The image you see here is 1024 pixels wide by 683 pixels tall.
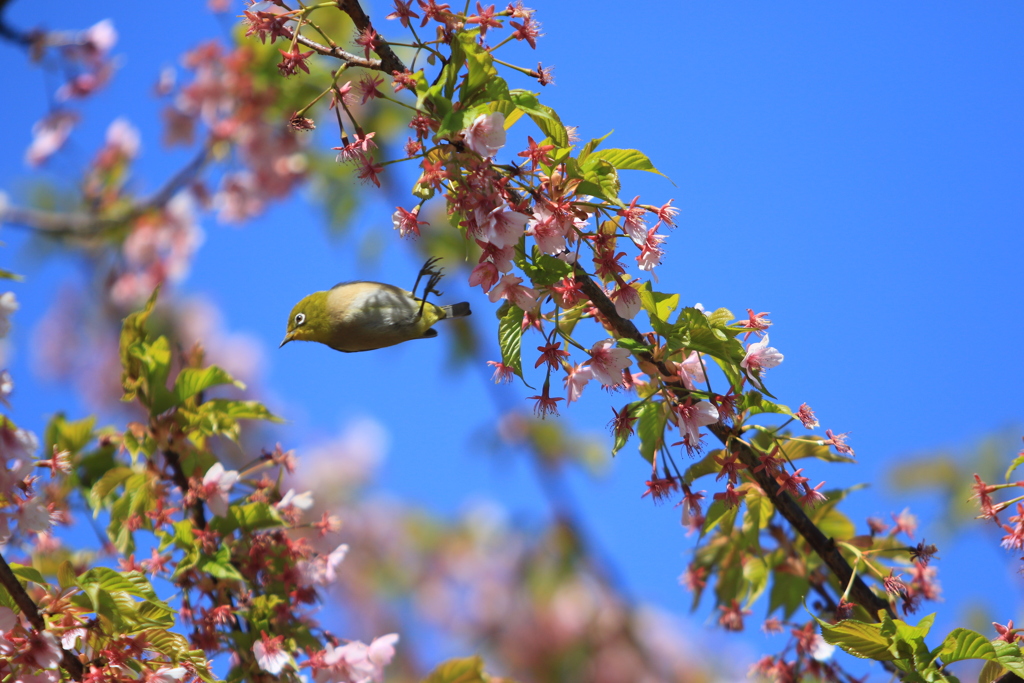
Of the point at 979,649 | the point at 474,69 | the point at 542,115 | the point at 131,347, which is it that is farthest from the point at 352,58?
the point at 979,649

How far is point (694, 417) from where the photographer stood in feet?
4.54

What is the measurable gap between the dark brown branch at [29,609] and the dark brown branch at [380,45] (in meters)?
1.11

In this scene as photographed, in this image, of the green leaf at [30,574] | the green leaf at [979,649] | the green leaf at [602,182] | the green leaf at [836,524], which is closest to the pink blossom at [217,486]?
the green leaf at [30,574]

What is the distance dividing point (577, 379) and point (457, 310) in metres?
0.89

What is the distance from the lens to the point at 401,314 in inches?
82.0

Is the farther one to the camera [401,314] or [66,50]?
[66,50]

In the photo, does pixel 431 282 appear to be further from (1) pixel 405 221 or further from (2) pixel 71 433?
(2) pixel 71 433

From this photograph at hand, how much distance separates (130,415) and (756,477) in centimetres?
533

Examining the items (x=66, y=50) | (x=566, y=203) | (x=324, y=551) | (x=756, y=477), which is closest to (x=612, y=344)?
(x=566, y=203)

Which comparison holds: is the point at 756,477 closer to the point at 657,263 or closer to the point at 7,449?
the point at 657,263

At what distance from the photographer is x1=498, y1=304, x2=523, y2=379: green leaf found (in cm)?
138

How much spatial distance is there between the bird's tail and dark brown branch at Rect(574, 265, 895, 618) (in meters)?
0.85

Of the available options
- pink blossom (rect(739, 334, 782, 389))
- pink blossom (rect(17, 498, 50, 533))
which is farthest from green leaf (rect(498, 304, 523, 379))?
pink blossom (rect(17, 498, 50, 533))

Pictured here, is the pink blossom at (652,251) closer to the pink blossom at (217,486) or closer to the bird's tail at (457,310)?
the bird's tail at (457,310)
